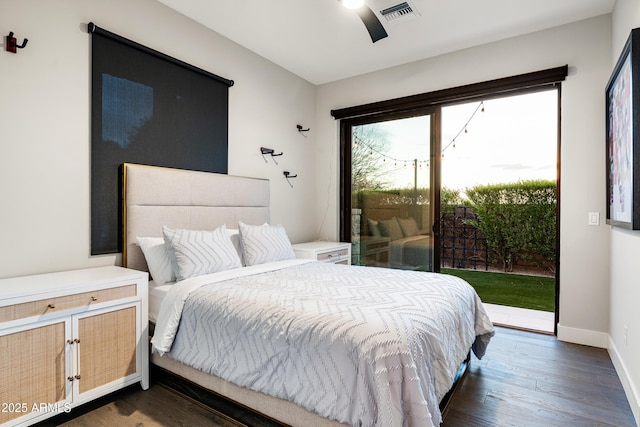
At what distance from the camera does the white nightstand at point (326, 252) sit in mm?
3744

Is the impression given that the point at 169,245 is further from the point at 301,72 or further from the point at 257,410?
the point at 301,72

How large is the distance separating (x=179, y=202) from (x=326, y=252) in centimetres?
171

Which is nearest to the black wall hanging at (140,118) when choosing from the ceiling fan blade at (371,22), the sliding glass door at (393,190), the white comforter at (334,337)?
the white comforter at (334,337)

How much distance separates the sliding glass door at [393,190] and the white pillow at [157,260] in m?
2.56

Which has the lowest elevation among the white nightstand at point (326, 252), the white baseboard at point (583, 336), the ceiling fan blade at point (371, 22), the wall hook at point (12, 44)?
the white baseboard at point (583, 336)

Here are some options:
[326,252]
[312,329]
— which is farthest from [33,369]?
[326,252]

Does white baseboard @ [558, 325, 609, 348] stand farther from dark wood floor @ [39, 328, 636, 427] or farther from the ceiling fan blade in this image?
the ceiling fan blade

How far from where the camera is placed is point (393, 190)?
4320 mm

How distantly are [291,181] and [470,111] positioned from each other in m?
2.95

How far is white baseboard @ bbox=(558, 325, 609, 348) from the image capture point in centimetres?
301

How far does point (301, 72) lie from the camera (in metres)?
4.37

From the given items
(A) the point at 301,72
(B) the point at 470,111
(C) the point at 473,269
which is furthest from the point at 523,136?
(A) the point at 301,72

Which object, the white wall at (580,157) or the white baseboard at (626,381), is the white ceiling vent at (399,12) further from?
the white baseboard at (626,381)

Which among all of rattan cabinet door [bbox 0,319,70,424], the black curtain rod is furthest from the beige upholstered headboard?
the black curtain rod
